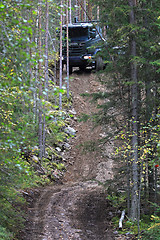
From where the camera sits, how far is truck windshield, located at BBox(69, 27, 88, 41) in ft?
78.7

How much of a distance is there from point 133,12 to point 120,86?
287 cm

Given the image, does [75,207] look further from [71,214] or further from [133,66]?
[133,66]

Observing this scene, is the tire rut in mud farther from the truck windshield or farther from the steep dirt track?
the truck windshield

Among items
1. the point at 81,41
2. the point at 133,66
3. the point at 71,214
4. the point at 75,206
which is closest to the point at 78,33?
the point at 81,41

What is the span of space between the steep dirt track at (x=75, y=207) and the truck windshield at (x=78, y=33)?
29.7 feet

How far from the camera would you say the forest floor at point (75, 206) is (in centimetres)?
928

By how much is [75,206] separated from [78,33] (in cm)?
1626

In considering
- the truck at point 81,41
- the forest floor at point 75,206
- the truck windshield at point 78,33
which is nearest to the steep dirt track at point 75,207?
the forest floor at point 75,206

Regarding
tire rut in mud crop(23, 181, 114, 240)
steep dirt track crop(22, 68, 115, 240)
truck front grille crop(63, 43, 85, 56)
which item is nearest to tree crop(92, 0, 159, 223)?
steep dirt track crop(22, 68, 115, 240)

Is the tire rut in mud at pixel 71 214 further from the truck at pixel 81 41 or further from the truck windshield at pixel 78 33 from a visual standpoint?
the truck windshield at pixel 78 33

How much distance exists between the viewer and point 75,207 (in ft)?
40.3

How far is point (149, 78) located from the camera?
36.9 ft

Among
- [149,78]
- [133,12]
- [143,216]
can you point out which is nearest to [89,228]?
[143,216]

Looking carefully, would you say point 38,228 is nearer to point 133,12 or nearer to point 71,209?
point 71,209
